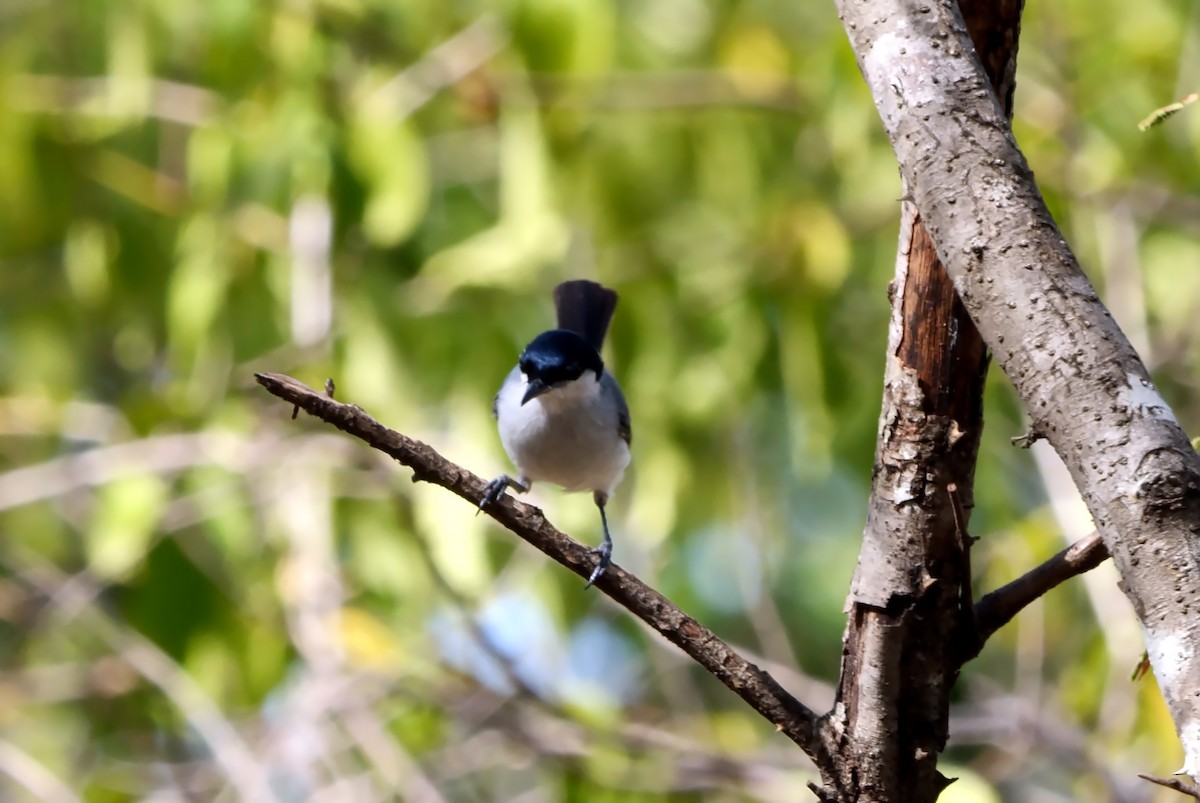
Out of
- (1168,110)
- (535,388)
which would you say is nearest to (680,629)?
(1168,110)

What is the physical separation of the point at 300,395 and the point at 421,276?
244 centimetres

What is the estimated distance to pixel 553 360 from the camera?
11.5 feet

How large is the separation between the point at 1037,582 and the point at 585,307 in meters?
2.24

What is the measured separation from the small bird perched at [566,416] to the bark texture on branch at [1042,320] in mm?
1855

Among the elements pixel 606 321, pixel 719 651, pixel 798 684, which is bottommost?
pixel 719 651

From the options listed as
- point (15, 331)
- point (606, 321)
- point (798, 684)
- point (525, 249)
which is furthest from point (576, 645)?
point (15, 331)

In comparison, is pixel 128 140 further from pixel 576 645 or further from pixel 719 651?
pixel 719 651

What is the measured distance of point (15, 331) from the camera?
5.52m

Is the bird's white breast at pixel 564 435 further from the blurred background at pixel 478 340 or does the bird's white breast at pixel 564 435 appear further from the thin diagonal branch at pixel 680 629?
the thin diagonal branch at pixel 680 629

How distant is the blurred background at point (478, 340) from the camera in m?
3.63

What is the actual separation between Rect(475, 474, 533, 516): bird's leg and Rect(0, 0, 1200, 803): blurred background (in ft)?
0.46

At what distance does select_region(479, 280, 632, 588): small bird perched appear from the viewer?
352 cm

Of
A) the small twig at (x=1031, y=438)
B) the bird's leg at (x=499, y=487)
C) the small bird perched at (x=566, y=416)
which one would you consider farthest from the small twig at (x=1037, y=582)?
the small bird perched at (x=566, y=416)

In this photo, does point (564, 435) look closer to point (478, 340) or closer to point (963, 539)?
point (478, 340)
